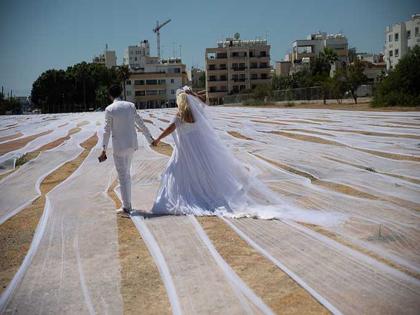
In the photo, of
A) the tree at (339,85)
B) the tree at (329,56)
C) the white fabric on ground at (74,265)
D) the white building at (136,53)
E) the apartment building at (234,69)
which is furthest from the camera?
the white building at (136,53)

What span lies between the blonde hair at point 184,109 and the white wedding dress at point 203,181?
60mm

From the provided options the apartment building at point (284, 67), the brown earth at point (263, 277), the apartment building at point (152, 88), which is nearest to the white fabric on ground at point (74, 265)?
the brown earth at point (263, 277)

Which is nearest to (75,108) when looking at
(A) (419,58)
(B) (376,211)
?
(A) (419,58)

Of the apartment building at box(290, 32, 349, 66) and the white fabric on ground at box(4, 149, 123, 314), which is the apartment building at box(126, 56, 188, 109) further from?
the white fabric on ground at box(4, 149, 123, 314)

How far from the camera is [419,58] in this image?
107 ft

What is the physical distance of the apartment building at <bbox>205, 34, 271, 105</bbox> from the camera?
97.7m

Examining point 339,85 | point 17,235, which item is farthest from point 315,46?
point 17,235

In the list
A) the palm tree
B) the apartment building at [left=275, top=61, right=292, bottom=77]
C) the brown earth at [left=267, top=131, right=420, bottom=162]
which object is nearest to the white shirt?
the brown earth at [left=267, top=131, right=420, bottom=162]

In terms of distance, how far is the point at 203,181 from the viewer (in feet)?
19.7

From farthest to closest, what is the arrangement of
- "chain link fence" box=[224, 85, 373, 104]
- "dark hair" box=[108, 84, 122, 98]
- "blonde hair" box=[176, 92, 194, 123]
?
"chain link fence" box=[224, 85, 373, 104], "blonde hair" box=[176, 92, 194, 123], "dark hair" box=[108, 84, 122, 98]

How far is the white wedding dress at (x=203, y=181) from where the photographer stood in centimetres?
573

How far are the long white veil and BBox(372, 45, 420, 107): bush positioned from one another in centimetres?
2773

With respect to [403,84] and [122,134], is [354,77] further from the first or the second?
[122,134]

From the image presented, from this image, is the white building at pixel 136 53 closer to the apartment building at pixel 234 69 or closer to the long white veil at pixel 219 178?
the apartment building at pixel 234 69
